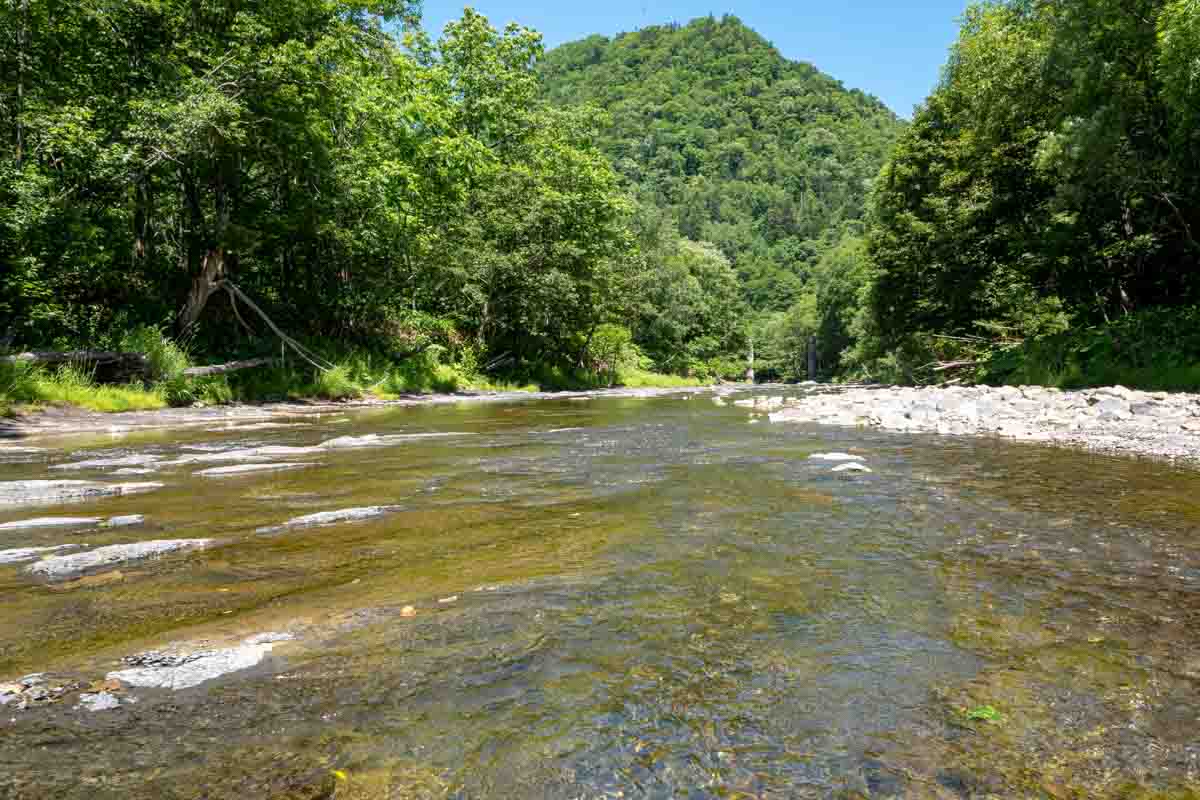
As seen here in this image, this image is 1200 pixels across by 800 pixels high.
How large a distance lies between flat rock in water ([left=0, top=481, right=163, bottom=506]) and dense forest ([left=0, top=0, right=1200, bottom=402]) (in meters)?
7.75

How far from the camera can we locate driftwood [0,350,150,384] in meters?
12.0

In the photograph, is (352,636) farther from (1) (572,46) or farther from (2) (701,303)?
(1) (572,46)

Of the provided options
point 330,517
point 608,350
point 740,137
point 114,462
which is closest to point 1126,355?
point 330,517

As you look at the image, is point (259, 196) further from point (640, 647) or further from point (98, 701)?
point (640, 647)

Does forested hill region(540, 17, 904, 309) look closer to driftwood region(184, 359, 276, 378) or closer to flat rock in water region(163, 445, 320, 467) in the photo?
driftwood region(184, 359, 276, 378)

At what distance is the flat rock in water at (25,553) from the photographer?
3240mm

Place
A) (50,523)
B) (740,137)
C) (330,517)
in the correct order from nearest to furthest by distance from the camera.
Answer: (50,523), (330,517), (740,137)

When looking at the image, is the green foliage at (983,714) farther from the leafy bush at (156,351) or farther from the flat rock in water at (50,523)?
the leafy bush at (156,351)

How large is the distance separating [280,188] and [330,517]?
17.4 m

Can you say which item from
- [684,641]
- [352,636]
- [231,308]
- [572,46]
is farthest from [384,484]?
[572,46]

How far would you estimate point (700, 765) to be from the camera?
5.28 feet

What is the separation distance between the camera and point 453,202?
2541 cm

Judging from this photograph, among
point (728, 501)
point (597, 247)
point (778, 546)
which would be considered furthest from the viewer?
point (597, 247)

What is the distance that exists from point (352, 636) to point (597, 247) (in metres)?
29.7
